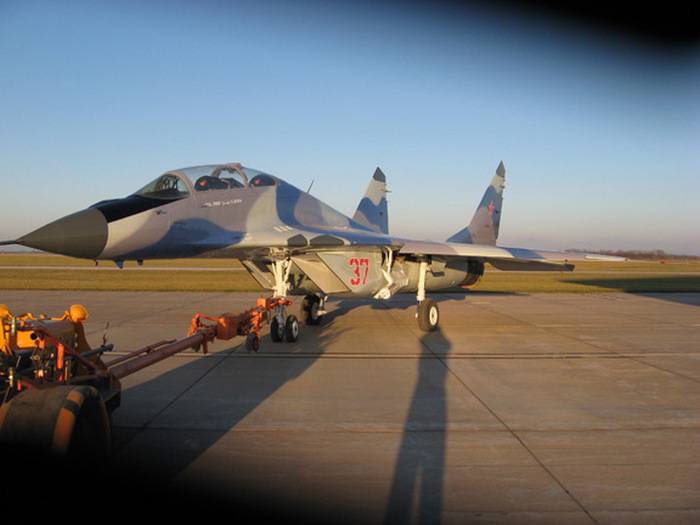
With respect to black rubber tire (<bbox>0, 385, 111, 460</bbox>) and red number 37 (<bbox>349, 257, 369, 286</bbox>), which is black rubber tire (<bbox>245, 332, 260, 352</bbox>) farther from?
black rubber tire (<bbox>0, 385, 111, 460</bbox>)

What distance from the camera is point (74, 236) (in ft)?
23.3

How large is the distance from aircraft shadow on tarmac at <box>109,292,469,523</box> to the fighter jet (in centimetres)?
199

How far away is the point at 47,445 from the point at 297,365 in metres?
5.21

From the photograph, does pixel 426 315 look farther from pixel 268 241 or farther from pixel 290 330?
pixel 268 241

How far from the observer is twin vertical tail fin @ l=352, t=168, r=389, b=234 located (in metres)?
18.9

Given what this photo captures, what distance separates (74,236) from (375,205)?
12991 mm

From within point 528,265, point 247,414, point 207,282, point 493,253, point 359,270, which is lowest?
point 207,282

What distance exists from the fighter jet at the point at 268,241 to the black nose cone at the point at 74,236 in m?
0.01

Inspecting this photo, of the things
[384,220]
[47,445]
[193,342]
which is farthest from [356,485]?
[384,220]

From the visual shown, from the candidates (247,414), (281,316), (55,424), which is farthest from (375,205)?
(55,424)

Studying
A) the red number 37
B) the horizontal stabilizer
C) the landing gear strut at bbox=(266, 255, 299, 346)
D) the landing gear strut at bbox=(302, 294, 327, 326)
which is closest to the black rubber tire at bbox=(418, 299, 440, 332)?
the red number 37

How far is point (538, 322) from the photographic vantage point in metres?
14.2

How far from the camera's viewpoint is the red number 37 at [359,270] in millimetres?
10922

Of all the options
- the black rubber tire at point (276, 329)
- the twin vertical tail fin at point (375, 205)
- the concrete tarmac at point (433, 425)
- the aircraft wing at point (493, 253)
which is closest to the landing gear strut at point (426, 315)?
the concrete tarmac at point (433, 425)
